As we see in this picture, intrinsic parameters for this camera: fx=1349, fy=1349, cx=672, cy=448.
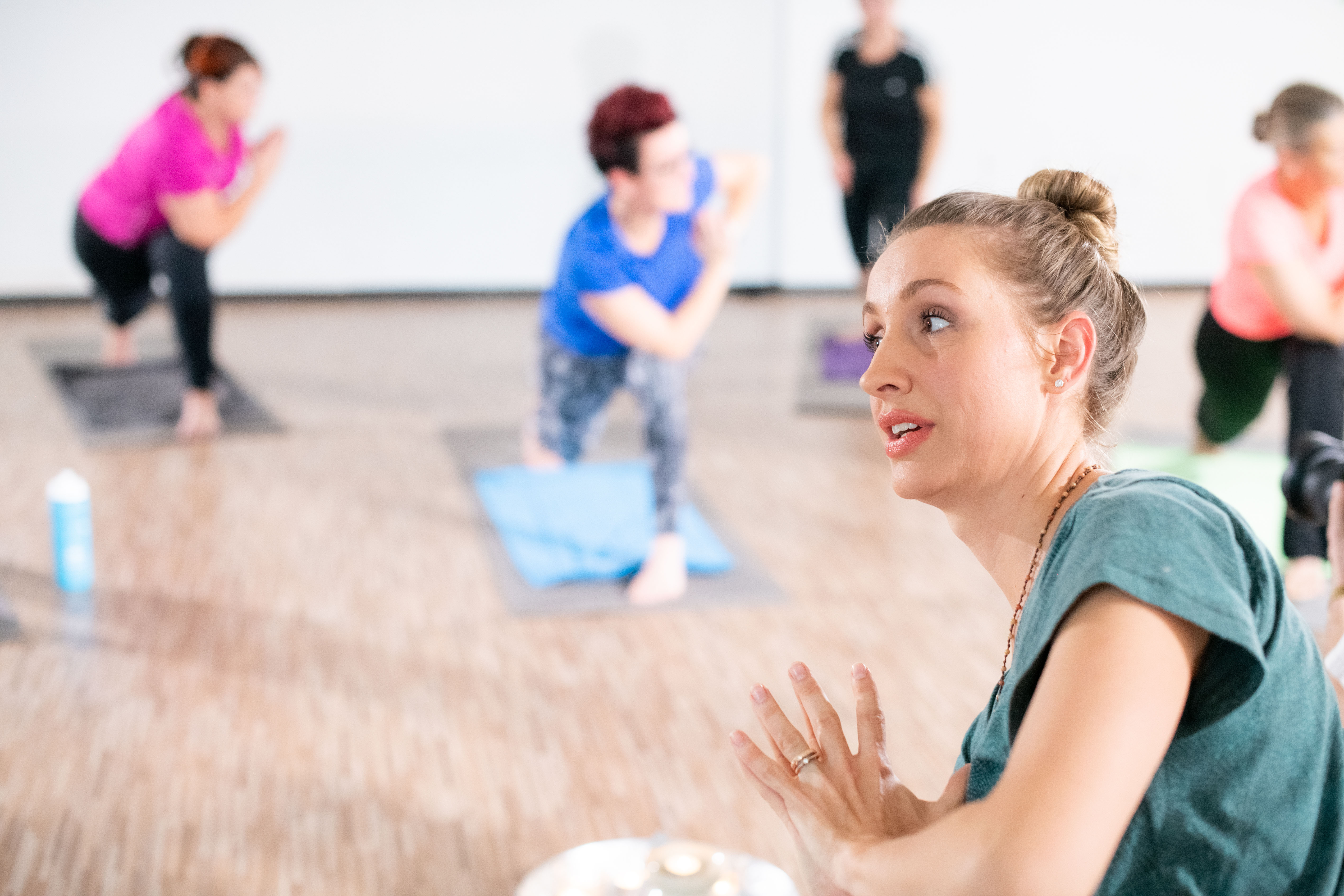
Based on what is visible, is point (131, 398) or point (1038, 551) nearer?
point (1038, 551)

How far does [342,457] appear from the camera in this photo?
12.8ft

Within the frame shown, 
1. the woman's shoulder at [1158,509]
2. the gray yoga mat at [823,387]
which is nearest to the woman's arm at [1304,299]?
the gray yoga mat at [823,387]

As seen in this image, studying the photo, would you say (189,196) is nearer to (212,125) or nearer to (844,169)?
(212,125)

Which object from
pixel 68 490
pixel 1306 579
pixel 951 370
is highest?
pixel 951 370

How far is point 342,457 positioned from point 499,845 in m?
2.14

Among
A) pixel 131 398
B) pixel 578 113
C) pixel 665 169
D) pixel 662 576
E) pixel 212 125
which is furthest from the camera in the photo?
pixel 578 113

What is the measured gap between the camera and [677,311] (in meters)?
2.84

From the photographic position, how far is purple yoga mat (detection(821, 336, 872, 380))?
4.91 meters

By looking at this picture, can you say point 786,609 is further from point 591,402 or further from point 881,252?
point 881,252

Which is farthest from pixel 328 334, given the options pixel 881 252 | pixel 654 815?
pixel 881 252

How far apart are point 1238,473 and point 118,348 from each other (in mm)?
3729

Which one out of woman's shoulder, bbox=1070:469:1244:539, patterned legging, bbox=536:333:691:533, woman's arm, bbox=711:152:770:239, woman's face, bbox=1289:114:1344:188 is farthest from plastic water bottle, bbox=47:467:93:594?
woman's face, bbox=1289:114:1344:188

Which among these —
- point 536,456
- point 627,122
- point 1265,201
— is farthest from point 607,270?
point 1265,201

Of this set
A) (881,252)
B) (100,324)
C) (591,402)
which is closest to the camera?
(881,252)
